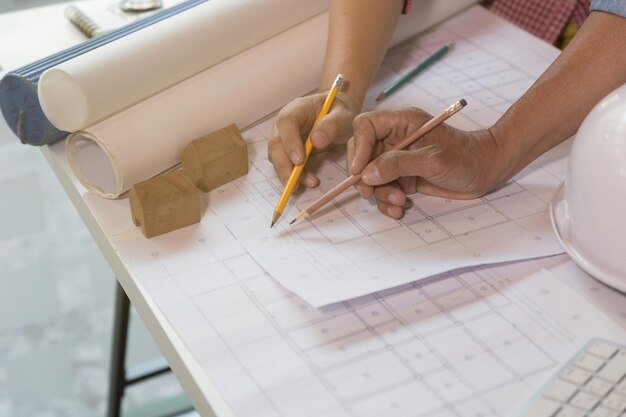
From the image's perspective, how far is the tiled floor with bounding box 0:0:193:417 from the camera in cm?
198

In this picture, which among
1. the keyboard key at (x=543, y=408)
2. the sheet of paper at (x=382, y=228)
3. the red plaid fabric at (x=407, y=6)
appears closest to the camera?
the keyboard key at (x=543, y=408)

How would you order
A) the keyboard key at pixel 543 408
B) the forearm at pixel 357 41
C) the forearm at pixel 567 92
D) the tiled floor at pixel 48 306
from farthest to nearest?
1. the tiled floor at pixel 48 306
2. the forearm at pixel 357 41
3. the forearm at pixel 567 92
4. the keyboard key at pixel 543 408

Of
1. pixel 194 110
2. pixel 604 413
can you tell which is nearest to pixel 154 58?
pixel 194 110

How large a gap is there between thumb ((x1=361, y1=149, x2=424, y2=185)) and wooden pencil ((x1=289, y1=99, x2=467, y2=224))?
2cm

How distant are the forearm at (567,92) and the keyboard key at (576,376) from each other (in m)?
0.32

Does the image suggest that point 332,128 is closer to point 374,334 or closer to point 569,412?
point 374,334

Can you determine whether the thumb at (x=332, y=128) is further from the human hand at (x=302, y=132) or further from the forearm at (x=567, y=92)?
the forearm at (x=567, y=92)

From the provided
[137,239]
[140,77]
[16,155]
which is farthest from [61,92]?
[16,155]

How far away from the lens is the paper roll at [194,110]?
102 cm

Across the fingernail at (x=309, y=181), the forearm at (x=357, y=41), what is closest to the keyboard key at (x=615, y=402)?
the fingernail at (x=309, y=181)

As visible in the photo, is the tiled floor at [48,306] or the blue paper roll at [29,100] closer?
the blue paper roll at [29,100]

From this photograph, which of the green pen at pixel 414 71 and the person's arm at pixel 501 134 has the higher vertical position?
the person's arm at pixel 501 134

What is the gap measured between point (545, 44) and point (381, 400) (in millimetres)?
823

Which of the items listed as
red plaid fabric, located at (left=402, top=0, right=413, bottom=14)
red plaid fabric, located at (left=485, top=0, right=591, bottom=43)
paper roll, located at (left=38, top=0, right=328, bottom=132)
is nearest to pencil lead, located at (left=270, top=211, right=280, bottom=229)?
paper roll, located at (left=38, top=0, right=328, bottom=132)
